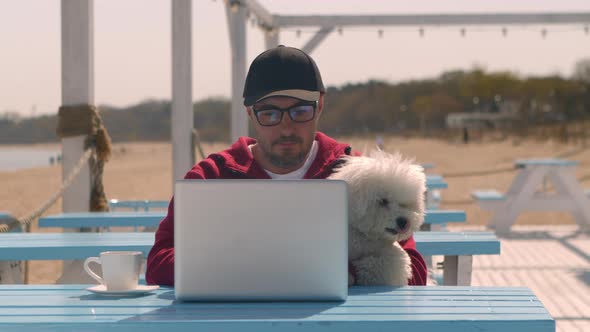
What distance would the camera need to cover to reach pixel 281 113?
2.35 meters

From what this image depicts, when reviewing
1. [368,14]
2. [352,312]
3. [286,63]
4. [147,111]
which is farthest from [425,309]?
[147,111]

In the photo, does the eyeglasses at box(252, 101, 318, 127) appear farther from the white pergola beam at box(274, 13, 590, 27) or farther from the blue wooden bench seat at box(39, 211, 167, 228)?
the white pergola beam at box(274, 13, 590, 27)

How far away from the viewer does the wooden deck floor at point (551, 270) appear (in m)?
5.13

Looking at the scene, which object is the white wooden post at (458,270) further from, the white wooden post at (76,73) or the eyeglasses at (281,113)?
the white wooden post at (76,73)

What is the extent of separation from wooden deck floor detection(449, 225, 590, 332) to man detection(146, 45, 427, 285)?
92.1 inches

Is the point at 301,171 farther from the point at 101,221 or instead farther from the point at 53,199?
the point at 53,199

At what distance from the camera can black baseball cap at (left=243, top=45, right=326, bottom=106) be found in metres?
2.31

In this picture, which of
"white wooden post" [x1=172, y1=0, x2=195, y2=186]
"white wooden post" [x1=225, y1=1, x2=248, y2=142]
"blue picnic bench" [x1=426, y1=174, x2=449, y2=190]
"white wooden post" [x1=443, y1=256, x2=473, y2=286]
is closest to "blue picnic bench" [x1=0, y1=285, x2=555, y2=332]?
"white wooden post" [x1=443, y1=256, x2=473, y2=286]

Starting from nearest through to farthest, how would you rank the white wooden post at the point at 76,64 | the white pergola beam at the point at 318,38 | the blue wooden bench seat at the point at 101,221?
1. the blue wooden bench seat at the point at 101,221
2. the white wooden post at the point at 76,64
3. the white pergola beam at the point at 318,38

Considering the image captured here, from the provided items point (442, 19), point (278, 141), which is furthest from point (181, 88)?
point (442, 19)

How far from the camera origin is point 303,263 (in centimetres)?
168

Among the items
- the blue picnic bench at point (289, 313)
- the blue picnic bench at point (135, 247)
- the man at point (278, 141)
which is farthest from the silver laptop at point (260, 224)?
the blue picnic bench at point (135, 247)

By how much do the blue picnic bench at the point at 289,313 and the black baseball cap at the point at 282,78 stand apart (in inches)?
24.1

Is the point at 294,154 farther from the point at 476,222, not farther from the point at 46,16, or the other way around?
the point at 476,222
